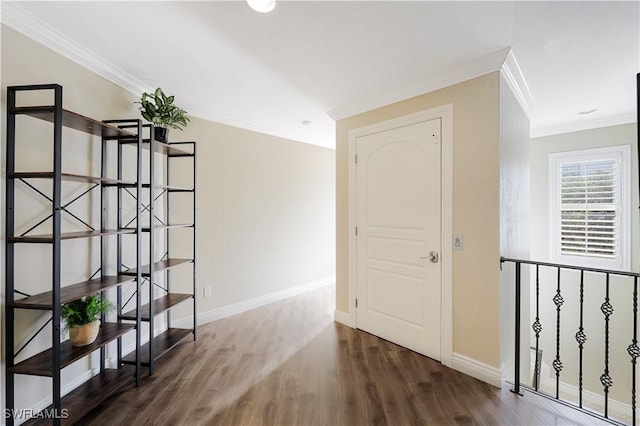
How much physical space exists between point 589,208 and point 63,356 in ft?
18.1

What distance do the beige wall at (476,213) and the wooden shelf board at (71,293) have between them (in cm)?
258

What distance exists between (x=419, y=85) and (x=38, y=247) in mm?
3057

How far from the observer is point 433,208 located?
2.57 m

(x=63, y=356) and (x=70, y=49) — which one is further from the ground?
(x=70, y=49)

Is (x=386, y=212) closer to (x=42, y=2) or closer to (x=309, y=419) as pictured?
(x=309, y=419)

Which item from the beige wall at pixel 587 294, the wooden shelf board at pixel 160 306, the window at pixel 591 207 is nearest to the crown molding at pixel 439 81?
the beige wall at pixel 587 294

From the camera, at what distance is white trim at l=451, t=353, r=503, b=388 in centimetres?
219

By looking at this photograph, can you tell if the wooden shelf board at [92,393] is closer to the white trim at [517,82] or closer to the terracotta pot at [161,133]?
the terracotta pot at [161,133]

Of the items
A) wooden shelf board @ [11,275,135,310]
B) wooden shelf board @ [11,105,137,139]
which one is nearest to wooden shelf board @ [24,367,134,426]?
wooden shelf board @ [11,275,135,310]

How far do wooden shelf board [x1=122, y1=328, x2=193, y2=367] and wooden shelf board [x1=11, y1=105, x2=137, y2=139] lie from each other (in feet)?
5.67

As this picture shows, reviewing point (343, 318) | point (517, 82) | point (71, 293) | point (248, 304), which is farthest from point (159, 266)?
point (517, 82)

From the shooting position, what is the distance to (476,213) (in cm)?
233

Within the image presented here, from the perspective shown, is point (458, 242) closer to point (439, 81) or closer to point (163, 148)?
point (439, 81)

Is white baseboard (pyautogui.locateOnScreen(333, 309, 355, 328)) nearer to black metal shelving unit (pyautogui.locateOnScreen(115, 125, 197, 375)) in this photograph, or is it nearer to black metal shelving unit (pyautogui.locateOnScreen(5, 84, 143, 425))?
black metal shelving unit (pyautogui.locateOnScreen(115, 125, 197, 375))
